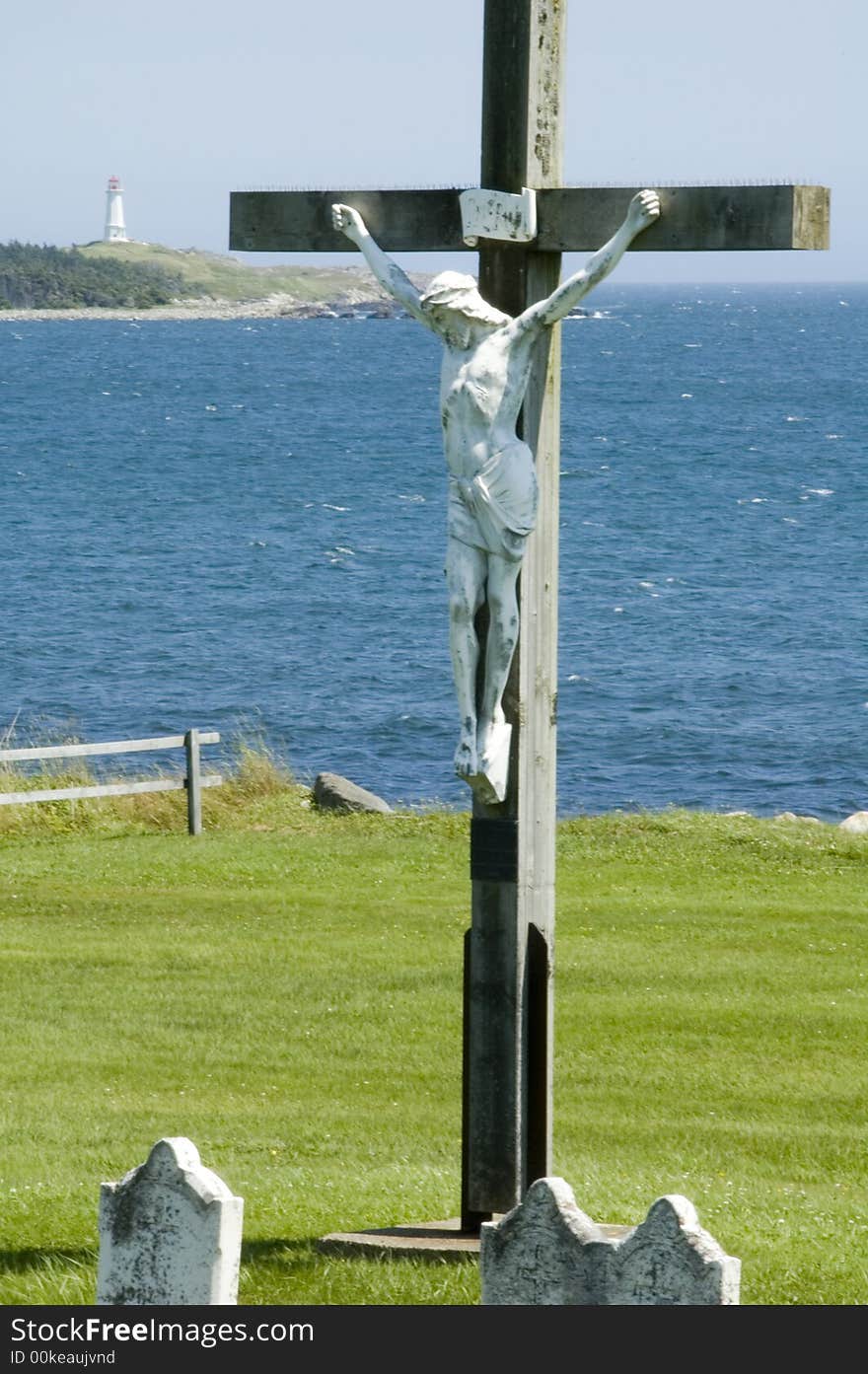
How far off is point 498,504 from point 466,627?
0.44 meters

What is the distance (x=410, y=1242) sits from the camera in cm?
761

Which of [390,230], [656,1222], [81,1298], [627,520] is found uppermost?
[390,230]

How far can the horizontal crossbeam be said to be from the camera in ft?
23.7

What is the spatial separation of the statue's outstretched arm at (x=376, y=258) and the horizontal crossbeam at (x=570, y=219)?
0.32 ft

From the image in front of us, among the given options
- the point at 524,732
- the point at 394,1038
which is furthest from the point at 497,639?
the point at 394,1038

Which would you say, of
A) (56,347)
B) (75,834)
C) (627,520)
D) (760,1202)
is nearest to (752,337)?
(56,347)

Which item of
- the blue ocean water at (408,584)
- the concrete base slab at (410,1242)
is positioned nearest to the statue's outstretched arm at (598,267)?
the concrete base slab at (410,1242)

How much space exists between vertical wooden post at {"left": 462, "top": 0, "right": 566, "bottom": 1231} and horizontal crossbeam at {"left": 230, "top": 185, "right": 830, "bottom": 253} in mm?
190

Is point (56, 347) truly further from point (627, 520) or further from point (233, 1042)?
point (233, 1042)

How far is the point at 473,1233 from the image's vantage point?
7648mm

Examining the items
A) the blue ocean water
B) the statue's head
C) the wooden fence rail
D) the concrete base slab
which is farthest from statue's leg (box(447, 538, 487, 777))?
the blue ocean water

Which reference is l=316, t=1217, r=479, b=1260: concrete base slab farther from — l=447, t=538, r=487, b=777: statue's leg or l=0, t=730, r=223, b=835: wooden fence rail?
l=0, t=730, r=223, b=835: wooden fence rail

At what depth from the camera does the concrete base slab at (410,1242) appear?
295 inches

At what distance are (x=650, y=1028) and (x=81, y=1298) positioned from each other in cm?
673
